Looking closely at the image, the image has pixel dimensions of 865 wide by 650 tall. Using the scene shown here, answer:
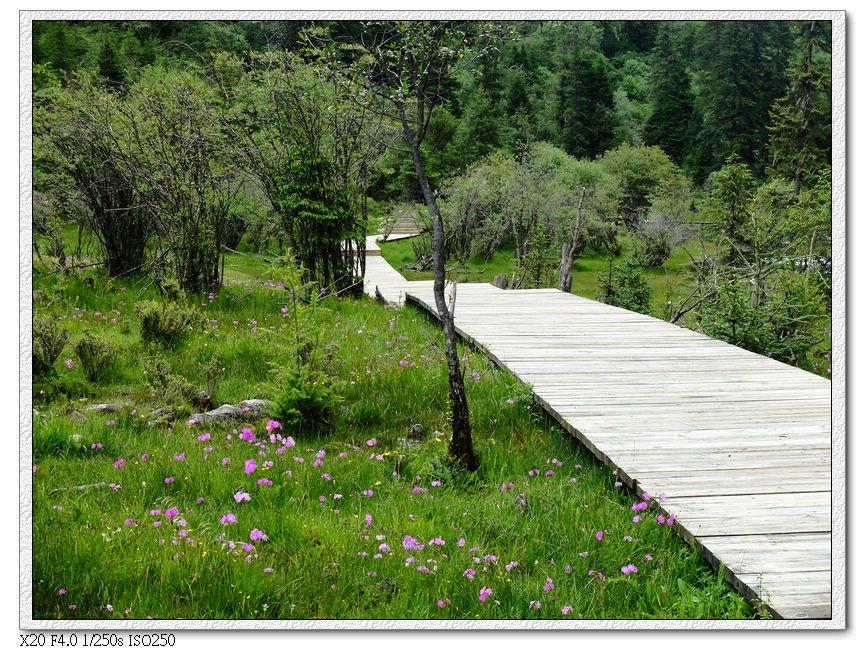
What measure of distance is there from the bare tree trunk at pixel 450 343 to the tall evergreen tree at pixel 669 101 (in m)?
2.12

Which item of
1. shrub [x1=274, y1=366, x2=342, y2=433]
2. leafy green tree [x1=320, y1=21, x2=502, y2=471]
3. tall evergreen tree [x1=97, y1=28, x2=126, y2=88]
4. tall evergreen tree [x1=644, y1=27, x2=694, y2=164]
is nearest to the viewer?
leafy green tree [x1=320, y1=21, x2=502, y2=471]

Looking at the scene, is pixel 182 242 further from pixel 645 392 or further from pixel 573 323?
pixel 645 392

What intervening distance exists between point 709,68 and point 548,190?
1757 centimetres

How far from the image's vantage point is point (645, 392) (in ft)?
15.4

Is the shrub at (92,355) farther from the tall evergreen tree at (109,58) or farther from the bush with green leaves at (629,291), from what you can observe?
the bush with green leaves at (629,291)

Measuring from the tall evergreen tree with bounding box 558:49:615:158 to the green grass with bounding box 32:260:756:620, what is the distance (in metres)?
10.3

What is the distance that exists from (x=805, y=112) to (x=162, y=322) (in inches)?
237

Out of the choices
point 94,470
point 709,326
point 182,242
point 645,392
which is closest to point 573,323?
point 709,326

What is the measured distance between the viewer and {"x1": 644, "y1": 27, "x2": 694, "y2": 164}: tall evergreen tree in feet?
22.4

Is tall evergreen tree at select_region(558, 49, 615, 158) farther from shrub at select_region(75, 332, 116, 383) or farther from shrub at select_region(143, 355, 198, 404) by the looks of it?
shrub at select_region(143, 355, 198, 404)

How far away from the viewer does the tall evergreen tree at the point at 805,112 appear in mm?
3635

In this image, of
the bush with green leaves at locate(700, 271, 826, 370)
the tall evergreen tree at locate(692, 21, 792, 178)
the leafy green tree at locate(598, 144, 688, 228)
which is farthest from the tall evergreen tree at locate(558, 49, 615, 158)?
the bush with green leaves at locate(700, 271, 826, 370)

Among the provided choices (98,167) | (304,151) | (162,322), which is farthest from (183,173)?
(162,322)

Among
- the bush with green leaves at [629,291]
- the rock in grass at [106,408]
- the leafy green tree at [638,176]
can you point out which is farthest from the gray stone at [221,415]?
the leafy green tree at [638,176]
